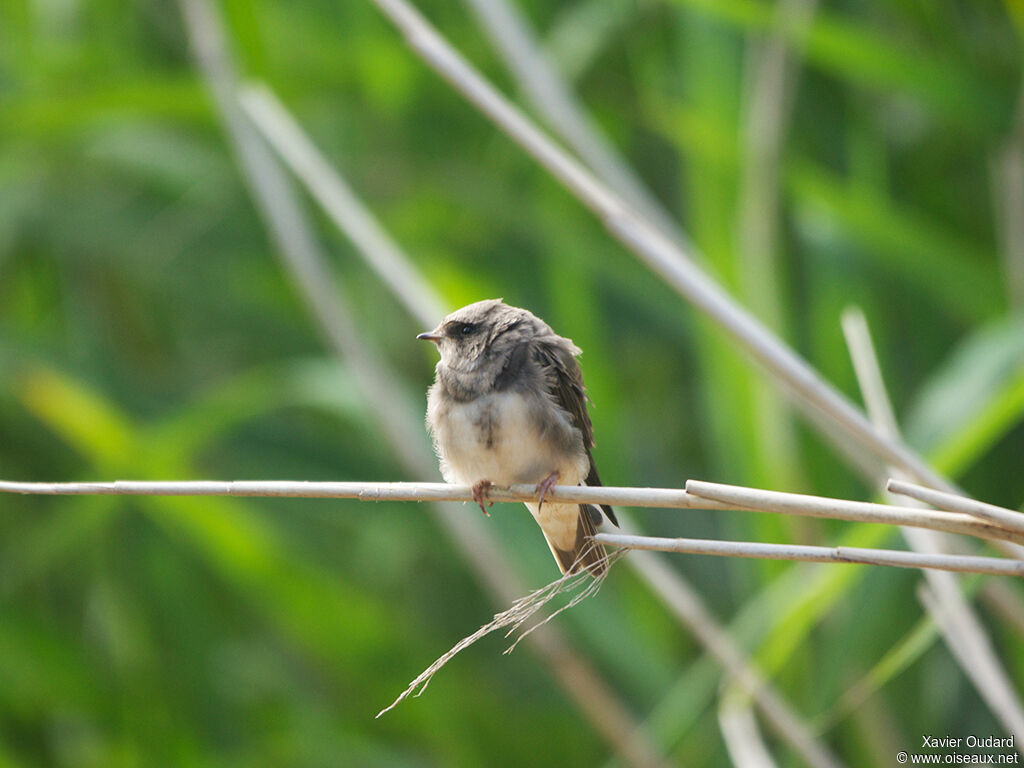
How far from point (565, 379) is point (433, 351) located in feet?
3.81

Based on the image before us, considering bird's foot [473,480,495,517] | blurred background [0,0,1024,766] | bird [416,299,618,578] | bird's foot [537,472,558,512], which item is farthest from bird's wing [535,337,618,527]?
blurred background [0,0,1024,766]

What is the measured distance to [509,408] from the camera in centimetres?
230

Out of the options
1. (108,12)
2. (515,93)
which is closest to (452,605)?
(515,93)

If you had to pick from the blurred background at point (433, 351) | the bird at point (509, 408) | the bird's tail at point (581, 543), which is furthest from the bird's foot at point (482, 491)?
the blurred background at point (433, 351)

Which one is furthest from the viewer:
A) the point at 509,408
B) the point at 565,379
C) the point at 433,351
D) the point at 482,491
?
the point at 433,351

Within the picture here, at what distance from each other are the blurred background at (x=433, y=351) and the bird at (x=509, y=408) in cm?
54

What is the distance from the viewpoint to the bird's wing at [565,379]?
241 centimetres

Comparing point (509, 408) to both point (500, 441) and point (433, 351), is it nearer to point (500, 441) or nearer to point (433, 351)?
point (500, 441)

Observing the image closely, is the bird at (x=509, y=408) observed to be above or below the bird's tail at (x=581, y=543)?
above

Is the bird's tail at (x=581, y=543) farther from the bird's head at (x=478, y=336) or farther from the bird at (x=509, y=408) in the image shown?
the bird's head at (x=478, y=336)

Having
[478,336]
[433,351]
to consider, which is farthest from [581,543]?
[433,351]

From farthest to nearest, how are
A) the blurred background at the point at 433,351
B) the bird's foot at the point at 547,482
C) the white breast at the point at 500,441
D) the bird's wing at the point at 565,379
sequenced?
the blurred background at the point at 433,351 → the bird's wing at the point at 565,379 → the white breast at the point at 500,441 → the bird's foot at the point at 547,482

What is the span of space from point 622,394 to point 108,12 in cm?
234

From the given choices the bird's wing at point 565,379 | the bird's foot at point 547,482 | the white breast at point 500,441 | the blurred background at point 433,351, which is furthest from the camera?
the blurred background at point 433,351
